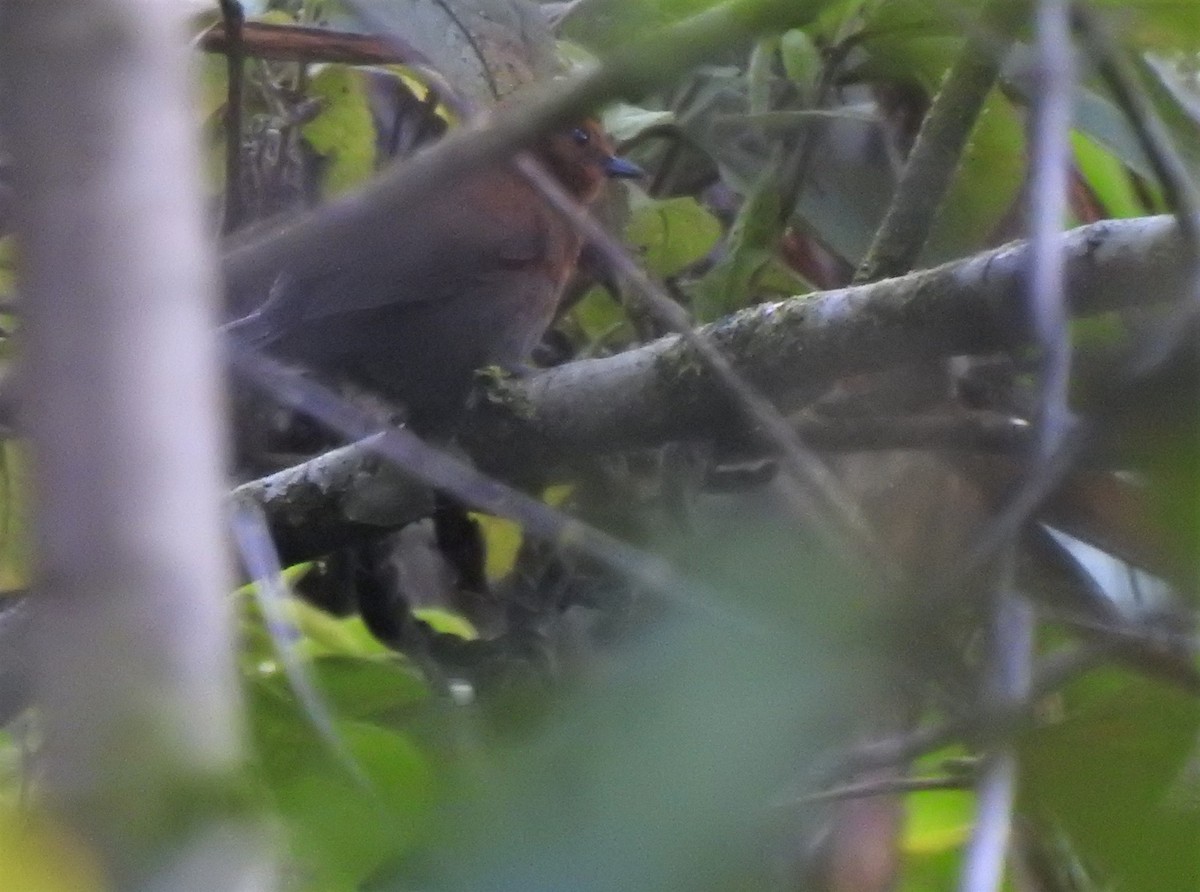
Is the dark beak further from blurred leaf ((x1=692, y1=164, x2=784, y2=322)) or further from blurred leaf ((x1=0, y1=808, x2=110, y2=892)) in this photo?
blurred leaf ((x1=0, y1=808, x2=110, y2=892))

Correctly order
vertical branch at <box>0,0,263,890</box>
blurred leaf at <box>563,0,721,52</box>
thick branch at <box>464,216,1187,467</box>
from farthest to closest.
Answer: blurred leaf at <box>563,0,721,52</box> → thick branch at <box>464,216,1187,467</box> → vertical branch at <box>0,0,263,890</box>

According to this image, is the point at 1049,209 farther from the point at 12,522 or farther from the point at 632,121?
the point at 12,522

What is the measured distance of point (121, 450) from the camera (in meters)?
0.51

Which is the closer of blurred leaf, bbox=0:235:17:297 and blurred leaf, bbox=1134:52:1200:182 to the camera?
blurred leaf, bbox=1134:52:1200:182

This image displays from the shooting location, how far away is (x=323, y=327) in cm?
282

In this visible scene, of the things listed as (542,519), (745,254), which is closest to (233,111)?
(745,254)

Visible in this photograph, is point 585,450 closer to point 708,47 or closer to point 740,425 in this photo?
point 740,425

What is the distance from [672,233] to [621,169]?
492 millimetres

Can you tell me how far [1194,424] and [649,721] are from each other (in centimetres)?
24

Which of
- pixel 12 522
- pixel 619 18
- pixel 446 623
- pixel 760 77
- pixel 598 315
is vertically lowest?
pixel 446 623

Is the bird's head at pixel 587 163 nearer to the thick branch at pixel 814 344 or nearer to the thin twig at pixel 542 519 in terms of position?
the thick branch at pixel 814 344

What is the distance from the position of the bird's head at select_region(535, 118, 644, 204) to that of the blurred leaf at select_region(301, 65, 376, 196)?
486 millimetres

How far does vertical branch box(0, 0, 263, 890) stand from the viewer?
0.51 metres

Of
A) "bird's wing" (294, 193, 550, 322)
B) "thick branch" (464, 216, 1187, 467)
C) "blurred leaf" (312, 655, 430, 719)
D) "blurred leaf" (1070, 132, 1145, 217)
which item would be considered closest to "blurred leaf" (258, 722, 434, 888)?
"blurred leaf" (312, 655, 430, 719)
